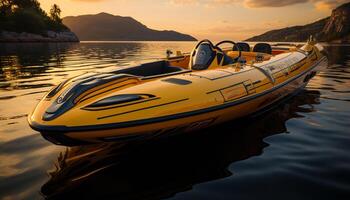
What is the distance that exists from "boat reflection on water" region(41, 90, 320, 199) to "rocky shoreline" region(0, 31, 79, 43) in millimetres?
78028

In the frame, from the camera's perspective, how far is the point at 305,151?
4.62m

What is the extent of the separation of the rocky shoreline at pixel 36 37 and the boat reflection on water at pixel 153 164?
78028mm

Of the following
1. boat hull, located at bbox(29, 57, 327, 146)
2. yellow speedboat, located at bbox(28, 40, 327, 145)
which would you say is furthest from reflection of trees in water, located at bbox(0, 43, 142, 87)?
boat hull, located at bbox(29, 57, 327, 146)

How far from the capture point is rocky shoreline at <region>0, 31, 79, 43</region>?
7003cm

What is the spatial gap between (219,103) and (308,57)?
6.42 meters

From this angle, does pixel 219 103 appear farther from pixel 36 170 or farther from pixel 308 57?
pixel 308 57

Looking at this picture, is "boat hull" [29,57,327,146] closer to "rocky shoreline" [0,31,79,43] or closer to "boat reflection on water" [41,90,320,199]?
"boat reflection on water" [41,90,320,199]

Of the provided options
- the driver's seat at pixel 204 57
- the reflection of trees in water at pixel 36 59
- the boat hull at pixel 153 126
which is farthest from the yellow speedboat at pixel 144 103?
the reflection of trees in water at pixel 36 59

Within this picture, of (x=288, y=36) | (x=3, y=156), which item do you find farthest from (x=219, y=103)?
(x=288, y=36)

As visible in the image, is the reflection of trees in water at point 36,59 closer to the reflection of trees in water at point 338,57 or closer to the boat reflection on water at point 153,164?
the boat reflection on water at point 153,164

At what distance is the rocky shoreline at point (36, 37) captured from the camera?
70.0m

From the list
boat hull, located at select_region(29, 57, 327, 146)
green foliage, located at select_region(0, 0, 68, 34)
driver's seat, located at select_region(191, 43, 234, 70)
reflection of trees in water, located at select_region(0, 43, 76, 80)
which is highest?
green foliage, located at select_region(0, 0, 68, 34)

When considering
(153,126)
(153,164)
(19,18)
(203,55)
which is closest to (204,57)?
(203,55)

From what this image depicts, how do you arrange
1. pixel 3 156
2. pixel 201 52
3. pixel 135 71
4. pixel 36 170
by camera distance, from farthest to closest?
pixel 201 52
pixel 135 71
pixel 3 156
pixel 36 170
